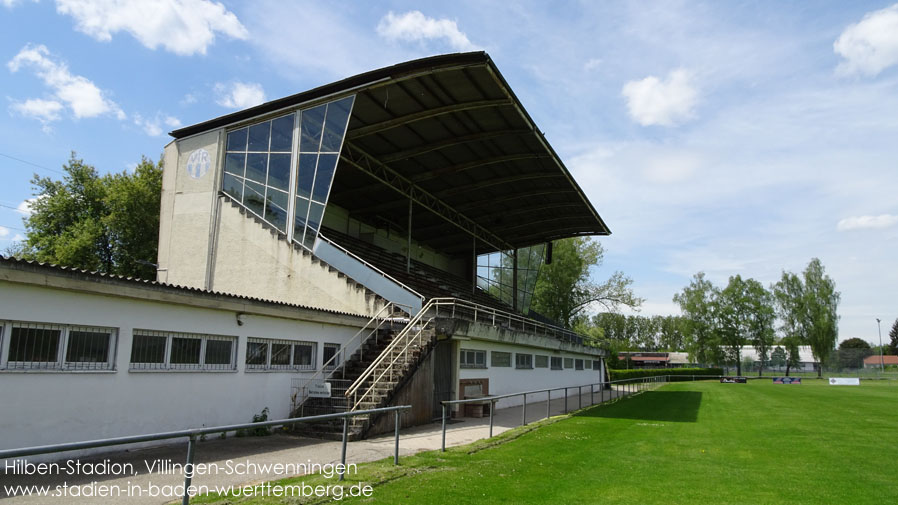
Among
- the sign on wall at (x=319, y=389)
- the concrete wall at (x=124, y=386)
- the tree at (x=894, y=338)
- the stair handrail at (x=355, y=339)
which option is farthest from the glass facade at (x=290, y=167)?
the tree at (x=894, y=338)

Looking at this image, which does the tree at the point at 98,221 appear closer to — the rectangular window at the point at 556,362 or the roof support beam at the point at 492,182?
the roof support beam at the point at 492,182

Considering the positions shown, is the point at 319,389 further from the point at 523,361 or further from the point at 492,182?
the point at 492,182

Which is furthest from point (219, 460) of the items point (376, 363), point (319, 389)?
point (376, 363)

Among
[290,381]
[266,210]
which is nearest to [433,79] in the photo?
[266,210]

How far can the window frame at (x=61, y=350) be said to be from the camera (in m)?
9.41

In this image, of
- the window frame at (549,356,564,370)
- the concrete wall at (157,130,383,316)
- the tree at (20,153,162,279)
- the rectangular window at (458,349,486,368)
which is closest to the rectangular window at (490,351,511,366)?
the rectangular window at (458,349,486,368)

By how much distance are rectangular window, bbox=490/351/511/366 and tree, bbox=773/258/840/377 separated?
6735 cm

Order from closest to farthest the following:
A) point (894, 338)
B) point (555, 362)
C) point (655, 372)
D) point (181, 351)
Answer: point (181, 351) < point (555, 362) < point (655, 372) < point (894, 338)

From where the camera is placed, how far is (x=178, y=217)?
22688 mm

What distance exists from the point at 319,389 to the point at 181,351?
378cm

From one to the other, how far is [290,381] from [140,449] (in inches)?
177

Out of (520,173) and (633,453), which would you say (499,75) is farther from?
(633,453)

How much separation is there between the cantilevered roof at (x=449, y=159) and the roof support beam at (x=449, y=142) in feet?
0.14

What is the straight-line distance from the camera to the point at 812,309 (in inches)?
3051
